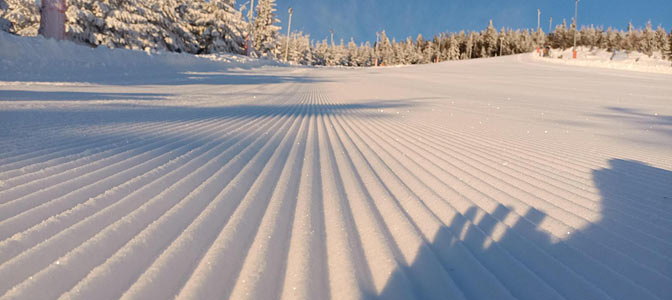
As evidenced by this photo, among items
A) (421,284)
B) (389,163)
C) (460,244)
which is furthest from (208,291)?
(389,163)

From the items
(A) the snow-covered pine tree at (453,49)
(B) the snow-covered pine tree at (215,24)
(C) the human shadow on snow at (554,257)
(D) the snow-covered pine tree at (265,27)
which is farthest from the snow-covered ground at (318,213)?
(A) the snow-covered pine tree at (453,49)

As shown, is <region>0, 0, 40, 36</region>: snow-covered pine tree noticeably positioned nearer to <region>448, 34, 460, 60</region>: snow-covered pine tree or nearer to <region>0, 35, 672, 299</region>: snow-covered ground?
<region>0, 35, 672, 299</region>: snow-covered ground

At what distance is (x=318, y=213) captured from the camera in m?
2.05

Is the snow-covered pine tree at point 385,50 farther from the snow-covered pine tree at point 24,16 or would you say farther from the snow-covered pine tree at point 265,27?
the snow-covered pine tree at point 24,16

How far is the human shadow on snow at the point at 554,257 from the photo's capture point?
1400mm

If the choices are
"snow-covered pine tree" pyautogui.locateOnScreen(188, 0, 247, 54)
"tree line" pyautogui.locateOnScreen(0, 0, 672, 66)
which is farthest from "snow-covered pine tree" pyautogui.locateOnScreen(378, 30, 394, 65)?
"snow-covered pine tree" pyautogui.locateOnScreen(188, 0, 247, 54)

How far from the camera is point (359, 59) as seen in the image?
90.1m

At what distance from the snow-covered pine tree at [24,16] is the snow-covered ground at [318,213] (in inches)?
1034

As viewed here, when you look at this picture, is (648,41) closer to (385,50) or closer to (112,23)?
(385,50)

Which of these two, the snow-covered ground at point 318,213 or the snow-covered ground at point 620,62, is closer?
the snow-covered ground at point 318,213

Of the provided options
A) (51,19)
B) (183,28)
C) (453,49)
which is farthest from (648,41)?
(51,19)

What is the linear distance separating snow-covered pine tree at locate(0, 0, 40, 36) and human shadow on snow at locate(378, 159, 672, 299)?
3050 centimetres

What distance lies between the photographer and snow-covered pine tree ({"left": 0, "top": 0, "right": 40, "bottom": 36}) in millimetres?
23828

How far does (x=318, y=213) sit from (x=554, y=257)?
1135 mm
